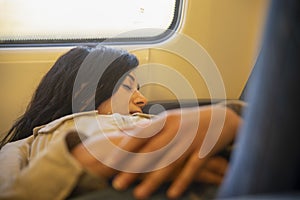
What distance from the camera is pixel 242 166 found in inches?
23.2

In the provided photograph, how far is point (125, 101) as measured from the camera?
133 centimetres

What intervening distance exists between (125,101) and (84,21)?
1.39 feet

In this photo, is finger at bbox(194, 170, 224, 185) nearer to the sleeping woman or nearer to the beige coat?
the sleeping woman

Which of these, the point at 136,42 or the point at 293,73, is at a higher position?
the point at 293,73

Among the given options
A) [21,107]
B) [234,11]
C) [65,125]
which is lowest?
[21,107]

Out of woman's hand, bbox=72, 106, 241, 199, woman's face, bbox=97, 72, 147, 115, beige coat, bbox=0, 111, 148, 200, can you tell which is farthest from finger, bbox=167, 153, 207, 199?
woman's face, bbox=97, 72, 147, 115

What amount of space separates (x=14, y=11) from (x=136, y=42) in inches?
17.4

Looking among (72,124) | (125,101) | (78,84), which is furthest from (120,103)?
(72,124)

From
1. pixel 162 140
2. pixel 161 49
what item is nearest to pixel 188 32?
pixel 161 49

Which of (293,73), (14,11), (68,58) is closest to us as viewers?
(293,73)

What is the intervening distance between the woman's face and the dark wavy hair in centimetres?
1

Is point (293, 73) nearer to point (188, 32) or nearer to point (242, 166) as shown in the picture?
point (242, 166)

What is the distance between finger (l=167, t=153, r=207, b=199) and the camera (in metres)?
0.72

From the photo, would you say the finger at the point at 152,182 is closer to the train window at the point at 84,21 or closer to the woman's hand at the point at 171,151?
the woman's hand at the point at 171,151
